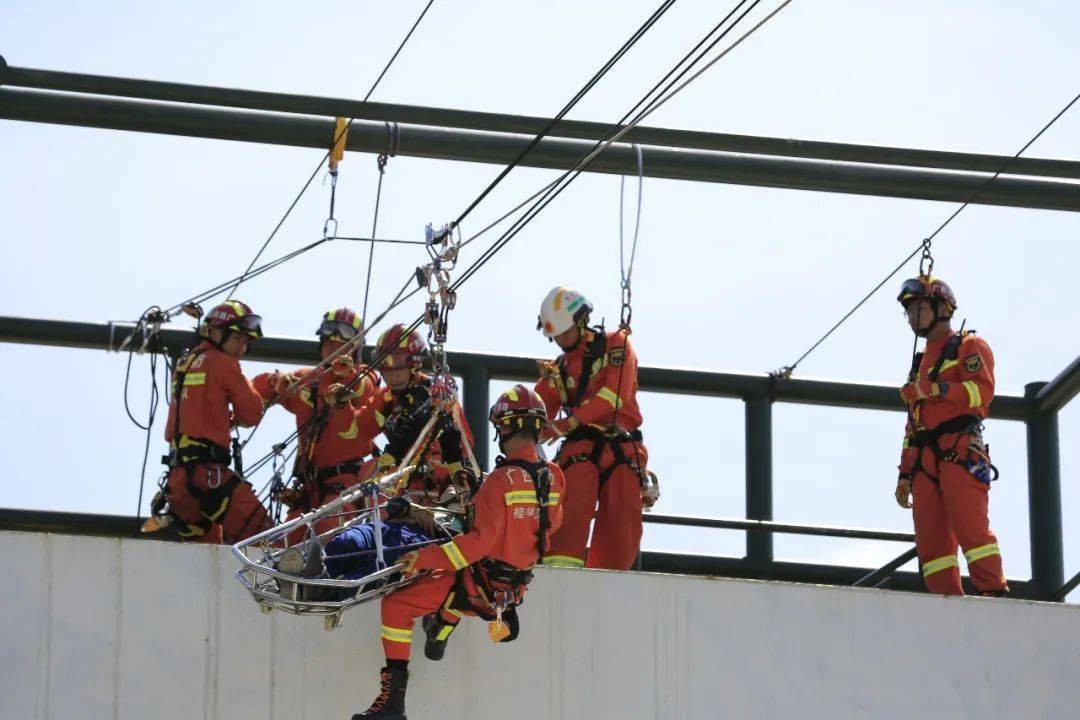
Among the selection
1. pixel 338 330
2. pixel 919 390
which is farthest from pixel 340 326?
pixel 919 390

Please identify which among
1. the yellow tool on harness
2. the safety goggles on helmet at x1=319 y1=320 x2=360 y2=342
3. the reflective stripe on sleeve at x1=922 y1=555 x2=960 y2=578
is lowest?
the reflective stripe on sleeve at x1=922 y1=555 x2=960 y2=578

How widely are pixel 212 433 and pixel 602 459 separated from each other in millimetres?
2057

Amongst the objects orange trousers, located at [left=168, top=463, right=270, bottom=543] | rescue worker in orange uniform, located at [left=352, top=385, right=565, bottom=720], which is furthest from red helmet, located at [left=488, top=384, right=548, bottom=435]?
orange trousers, located at [left=168, top=463, right=270, bottom=543]

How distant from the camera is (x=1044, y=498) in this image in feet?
40.1

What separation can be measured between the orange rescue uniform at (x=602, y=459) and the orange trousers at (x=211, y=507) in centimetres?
160

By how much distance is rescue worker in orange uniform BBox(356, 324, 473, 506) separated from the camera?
9.62 m

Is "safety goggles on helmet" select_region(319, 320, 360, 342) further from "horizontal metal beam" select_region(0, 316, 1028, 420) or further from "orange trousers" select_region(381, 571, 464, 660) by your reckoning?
"orange trousers" select_region(381, 571, 464, 660)

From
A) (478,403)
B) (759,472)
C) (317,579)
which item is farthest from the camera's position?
(759,472)

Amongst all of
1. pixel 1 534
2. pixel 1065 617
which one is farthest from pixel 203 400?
pixel 1065 617

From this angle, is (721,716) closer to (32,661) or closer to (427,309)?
(427,309)

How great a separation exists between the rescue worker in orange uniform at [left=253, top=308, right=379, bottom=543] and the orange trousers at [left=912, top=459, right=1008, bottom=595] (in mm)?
2985

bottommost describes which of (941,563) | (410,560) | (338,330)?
(410,560)

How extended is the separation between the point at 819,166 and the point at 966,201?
926 millimetres

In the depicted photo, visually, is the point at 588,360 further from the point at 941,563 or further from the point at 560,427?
the point at 941,563
